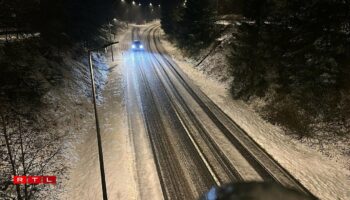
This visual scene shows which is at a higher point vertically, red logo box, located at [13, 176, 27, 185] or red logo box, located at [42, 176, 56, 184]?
red logo box, located at [13, 176, 27, 185]

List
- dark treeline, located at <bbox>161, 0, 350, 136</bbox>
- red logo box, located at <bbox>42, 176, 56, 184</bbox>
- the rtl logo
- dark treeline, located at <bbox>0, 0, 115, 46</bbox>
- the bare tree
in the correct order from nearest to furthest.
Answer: the rtl logo
the bare tree
red logo box, located at <bbox>42, 176, 56, 184</bbox>
dark treeline, located at <bbox>161, 0, 350, 136</bbox>
dark treeline, located at <bbox>0, 0, 115, 46</bbox>

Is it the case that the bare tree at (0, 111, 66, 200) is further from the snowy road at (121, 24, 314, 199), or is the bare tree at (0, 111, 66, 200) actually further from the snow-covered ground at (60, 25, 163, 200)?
the snowy road at (121, 24, 314, 199)

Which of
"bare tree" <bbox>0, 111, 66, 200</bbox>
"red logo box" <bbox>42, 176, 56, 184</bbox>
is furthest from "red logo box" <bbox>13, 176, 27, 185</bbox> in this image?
"red logo box" <bbox>42, 176, 56, 184</bbox>

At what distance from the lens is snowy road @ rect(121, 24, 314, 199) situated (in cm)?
1448

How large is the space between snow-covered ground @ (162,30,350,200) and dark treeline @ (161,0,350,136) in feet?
4.06

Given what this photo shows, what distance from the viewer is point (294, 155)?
16.5 meters

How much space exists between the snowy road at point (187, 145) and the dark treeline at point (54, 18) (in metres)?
10.1

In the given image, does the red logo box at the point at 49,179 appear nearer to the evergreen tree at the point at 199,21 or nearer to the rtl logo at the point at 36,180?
the rtl logo at the point at 36,180

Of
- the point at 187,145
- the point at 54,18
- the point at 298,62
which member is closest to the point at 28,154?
the point at 187,145

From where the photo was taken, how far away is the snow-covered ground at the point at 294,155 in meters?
13.9

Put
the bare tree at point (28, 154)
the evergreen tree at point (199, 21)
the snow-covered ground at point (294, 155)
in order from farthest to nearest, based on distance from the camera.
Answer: the evergreen tree at point (199, 21) < the bare tree at point (28, 154) < the snow-covered ground at point (294, 155)

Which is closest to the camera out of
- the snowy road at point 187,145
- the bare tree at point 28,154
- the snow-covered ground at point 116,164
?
the bare tree at point 28,154

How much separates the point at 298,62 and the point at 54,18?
23860 mm

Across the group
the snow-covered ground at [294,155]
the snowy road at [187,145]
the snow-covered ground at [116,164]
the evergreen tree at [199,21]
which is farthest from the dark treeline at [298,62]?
the evergreen tree at [199,21]
